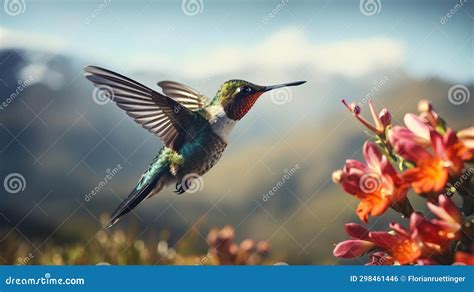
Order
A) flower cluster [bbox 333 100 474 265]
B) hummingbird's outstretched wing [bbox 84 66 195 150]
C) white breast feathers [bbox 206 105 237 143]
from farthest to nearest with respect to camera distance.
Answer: white breast feathers [bbox 206 105 237 143] → hummingbird's outstretched wing [bbox 84 66 195 150] → flower cluster [bbox 333 100 474 265]

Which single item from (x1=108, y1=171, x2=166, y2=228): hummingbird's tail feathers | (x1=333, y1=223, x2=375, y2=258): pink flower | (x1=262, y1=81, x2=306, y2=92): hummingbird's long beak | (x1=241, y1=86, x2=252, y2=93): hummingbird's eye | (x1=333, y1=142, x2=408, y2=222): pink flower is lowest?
(x1=333, y1=223, x2=375, y2=258): pink flower

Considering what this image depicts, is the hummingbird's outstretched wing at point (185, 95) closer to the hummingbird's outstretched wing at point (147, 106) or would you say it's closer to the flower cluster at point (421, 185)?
the hummingbird's outstretched wing at point (147, 106)

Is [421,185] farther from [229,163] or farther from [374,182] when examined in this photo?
[229,163]

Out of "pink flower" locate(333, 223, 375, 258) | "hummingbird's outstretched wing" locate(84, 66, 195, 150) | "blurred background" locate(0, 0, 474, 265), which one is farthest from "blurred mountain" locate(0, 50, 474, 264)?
"pink flower" locate(333, 223, 375, 258)

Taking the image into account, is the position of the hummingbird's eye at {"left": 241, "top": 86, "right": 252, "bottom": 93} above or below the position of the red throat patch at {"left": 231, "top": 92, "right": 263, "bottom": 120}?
above

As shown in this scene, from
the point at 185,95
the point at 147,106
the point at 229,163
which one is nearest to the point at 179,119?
the point at 147,106

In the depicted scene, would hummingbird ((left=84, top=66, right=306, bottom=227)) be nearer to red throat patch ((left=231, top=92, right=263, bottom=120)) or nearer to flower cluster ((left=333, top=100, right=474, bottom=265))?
red throat patch ((left=231, top=92, right=263, bottom=120))

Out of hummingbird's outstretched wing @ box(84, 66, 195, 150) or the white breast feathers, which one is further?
the white breast feathers

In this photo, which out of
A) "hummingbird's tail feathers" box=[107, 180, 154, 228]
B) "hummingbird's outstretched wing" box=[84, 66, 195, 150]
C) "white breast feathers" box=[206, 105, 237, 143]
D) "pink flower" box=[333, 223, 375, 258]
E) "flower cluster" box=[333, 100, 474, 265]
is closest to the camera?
"flower cluster" box=[333, 100, 474, 265]
